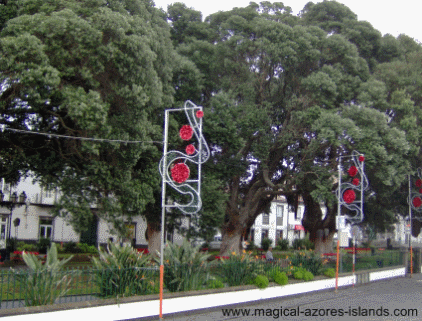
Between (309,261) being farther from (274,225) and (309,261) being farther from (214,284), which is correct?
(274,225)

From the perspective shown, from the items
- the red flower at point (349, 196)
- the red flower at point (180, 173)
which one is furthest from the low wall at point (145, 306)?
the red flower at point (349, 196)

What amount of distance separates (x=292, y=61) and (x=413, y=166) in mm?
9837

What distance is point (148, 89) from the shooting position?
57.5 feet

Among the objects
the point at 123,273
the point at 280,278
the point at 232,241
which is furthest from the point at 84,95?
the point at 232,241

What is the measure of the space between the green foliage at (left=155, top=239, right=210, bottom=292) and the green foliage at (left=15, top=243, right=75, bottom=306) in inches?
132

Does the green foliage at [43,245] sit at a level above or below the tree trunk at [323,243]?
below

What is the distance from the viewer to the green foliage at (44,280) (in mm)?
10391

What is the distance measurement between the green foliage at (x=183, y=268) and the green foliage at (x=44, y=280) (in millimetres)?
3365

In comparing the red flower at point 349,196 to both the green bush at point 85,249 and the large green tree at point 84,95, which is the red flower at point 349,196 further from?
the green bush at point 85,249

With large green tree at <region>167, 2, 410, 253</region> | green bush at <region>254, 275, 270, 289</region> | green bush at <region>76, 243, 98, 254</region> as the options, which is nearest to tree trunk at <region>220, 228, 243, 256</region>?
large green tree at <region>167, 2, 410, 253</region>

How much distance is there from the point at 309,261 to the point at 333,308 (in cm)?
494

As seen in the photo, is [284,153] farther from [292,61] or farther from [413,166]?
[413,166]

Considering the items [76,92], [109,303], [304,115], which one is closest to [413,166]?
[304,115]

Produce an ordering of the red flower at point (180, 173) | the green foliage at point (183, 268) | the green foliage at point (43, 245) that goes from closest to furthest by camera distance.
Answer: the red flower at point (180, 173), the green foliage at point (183, 268), the green foliage at point (43, 245)
